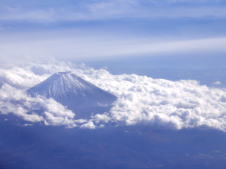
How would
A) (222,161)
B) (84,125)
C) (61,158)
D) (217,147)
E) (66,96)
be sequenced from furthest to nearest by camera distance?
(66,96) < (84,125) < (217,147) < (222,161) < (61,158)

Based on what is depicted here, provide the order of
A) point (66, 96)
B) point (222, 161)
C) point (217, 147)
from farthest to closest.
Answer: point (66, 96)
point (217, 147)
point (222, 161)

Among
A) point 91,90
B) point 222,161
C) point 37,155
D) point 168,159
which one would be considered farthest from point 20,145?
point 91,90

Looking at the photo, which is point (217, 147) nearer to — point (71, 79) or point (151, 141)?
point (151, 141)

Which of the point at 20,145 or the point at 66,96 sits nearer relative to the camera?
the point at 20,145

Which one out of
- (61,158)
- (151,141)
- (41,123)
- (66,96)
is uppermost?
(66,96)

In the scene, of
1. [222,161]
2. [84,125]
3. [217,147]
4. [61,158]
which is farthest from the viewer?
[84,125]

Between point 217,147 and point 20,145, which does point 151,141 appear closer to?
point 217,147

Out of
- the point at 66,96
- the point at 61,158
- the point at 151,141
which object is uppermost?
the point at 66,96

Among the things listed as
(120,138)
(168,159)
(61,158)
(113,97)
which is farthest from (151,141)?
(113,97)

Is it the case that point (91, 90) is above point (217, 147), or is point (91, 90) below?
above
